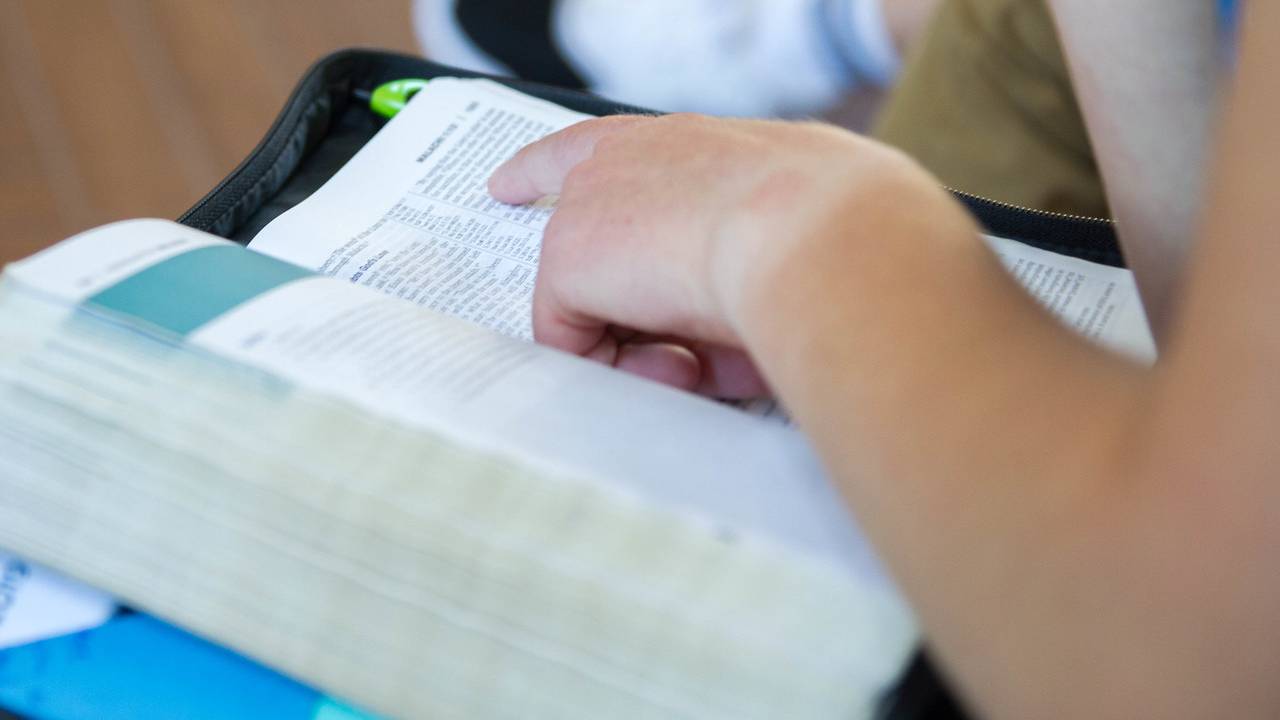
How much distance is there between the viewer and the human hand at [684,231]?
34cm

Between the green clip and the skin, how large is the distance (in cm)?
33

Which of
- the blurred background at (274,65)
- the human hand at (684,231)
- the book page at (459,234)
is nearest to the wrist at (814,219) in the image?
the human hand at (684,231)

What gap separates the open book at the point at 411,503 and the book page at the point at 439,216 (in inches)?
3.4

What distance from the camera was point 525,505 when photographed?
32 centimetres

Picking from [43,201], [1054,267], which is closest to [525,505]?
[1054,267]

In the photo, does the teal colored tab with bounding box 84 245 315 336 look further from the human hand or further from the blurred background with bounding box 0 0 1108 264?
the blurred background with bounding box 0 0 1108 264

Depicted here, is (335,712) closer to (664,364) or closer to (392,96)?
(664,364)

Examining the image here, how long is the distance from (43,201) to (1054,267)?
3.32 feet

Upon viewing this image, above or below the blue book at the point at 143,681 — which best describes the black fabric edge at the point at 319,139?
above

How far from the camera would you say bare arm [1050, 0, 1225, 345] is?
0.43 meters

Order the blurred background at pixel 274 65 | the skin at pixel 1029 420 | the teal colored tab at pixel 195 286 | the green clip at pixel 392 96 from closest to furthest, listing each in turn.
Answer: the skin at pixel 1029 420, the teal colored tab at pixel 195 286, the green clip at pixel 392 96, the blurred background at pixel 274 65

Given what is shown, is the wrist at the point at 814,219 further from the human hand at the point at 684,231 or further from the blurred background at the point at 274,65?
the blurred background at the point at 274,65

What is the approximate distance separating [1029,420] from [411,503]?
0.17 metres

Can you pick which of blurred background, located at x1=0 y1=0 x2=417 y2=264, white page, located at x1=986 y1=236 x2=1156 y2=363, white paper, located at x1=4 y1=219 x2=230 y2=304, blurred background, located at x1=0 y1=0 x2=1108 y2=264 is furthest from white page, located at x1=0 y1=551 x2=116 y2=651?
blurred background, located at x1=0 y1=0 x2=417 y2=264
